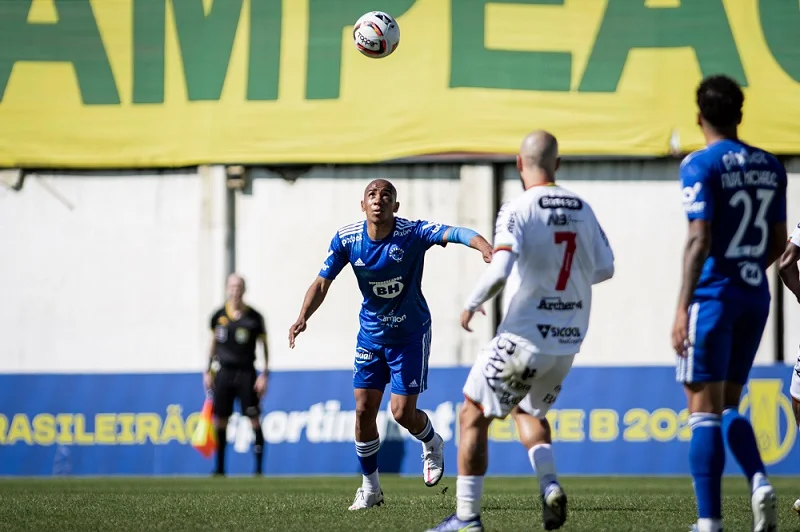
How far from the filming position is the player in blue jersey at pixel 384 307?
9359 millimetres

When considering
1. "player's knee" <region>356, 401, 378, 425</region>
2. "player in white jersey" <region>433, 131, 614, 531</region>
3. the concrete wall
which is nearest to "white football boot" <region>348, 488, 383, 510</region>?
"player's knee" <region>356, 401, 378, 425</region>

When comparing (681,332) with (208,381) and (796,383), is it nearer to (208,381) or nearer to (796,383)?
(796,383)

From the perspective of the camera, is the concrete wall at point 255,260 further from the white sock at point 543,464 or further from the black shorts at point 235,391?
the white sock at point 543,464

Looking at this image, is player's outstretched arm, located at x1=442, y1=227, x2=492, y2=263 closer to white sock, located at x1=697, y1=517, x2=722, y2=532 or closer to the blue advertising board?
white sock, located at x1=697, y1=517, x2=722, y2=532

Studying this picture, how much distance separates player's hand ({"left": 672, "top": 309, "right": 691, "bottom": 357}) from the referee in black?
10455 mm

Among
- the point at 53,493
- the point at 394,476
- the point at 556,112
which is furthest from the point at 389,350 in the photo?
the point at 556,112

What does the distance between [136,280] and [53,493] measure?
938 cm

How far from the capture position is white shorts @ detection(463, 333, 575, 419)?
6.26m

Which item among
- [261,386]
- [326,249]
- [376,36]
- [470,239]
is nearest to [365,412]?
[470,239]

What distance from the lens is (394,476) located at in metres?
16.0

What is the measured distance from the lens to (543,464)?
258 inches

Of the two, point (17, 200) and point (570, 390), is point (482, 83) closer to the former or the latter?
point (570, 390)

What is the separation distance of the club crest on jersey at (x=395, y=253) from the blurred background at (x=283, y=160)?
8.05m

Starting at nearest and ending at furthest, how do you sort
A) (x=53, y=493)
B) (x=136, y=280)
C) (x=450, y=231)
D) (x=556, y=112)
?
(x=450, y=231), (x=53, y=493), (x=556, y=112), (x=136, y=280)
